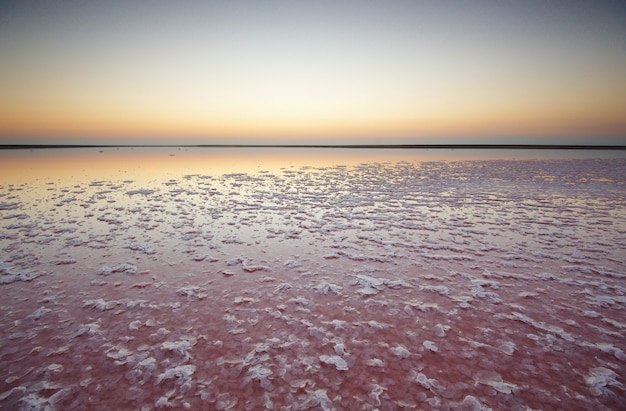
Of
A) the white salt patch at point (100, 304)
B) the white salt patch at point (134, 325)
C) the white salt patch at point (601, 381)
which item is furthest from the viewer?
the white salt patch at point (100, 304)

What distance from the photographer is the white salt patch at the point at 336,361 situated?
12.5 ft

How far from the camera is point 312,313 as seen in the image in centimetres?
511

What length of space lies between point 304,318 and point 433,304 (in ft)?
7.81

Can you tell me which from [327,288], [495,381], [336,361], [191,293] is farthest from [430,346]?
[191,293]

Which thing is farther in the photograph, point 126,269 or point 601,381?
point 126,269

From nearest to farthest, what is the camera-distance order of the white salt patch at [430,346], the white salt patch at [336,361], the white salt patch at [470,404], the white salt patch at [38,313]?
the white salt patch at [470,404] < the white salt patch at [336,361] < the white salt patch at [430,346] < the white salt patch at [38,313]

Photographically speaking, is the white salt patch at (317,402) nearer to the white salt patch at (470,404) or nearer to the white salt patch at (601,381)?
the white salt patch at (470,404)

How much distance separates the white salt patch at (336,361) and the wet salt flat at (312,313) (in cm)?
2

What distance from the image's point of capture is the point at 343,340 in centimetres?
436

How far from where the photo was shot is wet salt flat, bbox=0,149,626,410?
3439 mm

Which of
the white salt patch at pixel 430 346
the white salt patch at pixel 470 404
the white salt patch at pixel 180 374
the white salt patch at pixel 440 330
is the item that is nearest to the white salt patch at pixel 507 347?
the white salt patch at pixel 440 330

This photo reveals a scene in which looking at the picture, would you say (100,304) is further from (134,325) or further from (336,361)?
(336,361)

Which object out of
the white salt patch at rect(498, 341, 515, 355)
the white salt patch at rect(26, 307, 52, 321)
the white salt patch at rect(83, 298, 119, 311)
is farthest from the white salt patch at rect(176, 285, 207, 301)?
the white salt patch at rect(498, 341, 515, 355)

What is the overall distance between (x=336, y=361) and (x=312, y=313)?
4.06 feet
